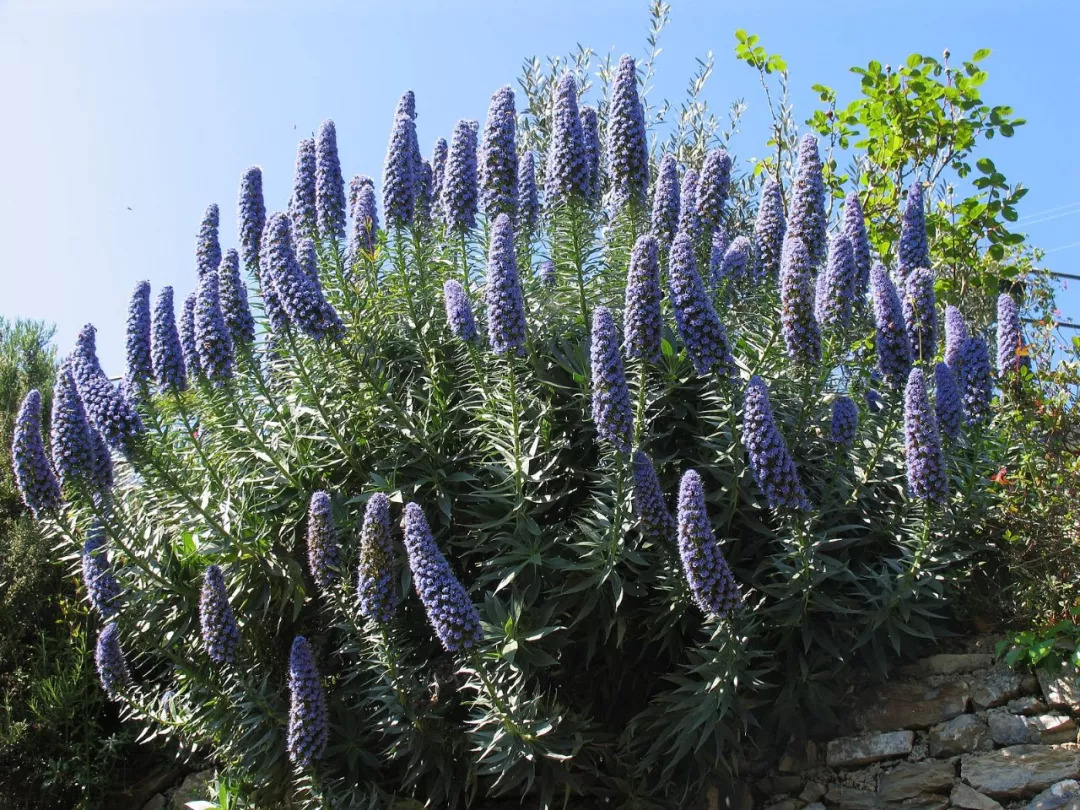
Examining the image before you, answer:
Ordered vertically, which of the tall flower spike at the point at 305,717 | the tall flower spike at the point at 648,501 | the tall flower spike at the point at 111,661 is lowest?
the tall flower spike at the point at 305,717

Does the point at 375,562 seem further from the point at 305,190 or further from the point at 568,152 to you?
the point at 305,190

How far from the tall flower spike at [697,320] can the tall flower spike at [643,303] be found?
0.36 feet

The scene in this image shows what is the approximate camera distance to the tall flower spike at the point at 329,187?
627 cm

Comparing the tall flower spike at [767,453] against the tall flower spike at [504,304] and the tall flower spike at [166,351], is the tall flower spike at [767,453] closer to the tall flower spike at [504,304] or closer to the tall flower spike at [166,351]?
the tall flower spike at [504,304]

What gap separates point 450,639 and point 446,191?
2772 millimetres

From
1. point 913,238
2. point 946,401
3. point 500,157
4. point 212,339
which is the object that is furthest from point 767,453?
point 212,339

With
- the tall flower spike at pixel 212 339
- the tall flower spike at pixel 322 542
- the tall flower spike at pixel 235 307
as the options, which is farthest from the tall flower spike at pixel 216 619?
the tall flower spike at pixel 235 307

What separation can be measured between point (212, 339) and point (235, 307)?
0.29 metres

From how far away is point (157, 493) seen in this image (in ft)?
20.2

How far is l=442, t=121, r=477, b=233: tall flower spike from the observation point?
5.88m

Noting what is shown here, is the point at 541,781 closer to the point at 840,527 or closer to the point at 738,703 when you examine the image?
the point at 738,703

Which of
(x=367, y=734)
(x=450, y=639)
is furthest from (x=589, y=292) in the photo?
(x=367, y=734)

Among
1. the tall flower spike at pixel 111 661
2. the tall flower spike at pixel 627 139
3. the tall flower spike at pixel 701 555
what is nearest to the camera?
the tall flower spike at pixel 701 555

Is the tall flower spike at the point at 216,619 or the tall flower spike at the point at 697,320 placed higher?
the tall flower spike at the point at 697,320
